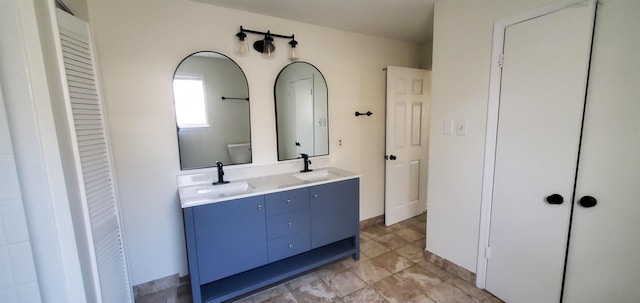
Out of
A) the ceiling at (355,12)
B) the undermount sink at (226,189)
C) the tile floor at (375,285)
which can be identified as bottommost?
the tile floor at (375,285)

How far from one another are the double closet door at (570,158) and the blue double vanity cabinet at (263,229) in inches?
47.7

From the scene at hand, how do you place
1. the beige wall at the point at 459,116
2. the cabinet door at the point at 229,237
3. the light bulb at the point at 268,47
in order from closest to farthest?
the cabinet door at the point at 229,237, the beige wall at the point at 459,116, the light bulb at the point at 268,47

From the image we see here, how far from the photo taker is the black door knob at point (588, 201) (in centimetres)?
137

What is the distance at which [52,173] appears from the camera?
3.19 feet

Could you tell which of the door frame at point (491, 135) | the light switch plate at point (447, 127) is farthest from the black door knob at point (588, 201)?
the light switch plate at point (447, 127)

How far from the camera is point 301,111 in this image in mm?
2561

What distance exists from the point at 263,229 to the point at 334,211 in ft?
2.18

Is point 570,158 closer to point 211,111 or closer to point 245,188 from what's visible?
point 245,188

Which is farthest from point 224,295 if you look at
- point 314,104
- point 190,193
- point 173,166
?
point 314,104

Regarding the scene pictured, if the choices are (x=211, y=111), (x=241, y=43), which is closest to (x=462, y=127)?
(x=241, y=43)

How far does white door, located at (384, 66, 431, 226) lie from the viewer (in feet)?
9.53

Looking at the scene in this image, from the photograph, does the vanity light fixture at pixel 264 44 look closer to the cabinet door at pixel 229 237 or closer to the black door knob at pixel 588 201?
the cabinet door at pixel 229 237

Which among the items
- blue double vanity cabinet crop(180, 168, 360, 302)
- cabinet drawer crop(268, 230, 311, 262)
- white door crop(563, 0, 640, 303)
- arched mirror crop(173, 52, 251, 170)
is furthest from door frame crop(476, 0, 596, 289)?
arched mirror crop(173, 52, 251, 170)

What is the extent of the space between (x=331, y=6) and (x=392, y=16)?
649 millimetres
